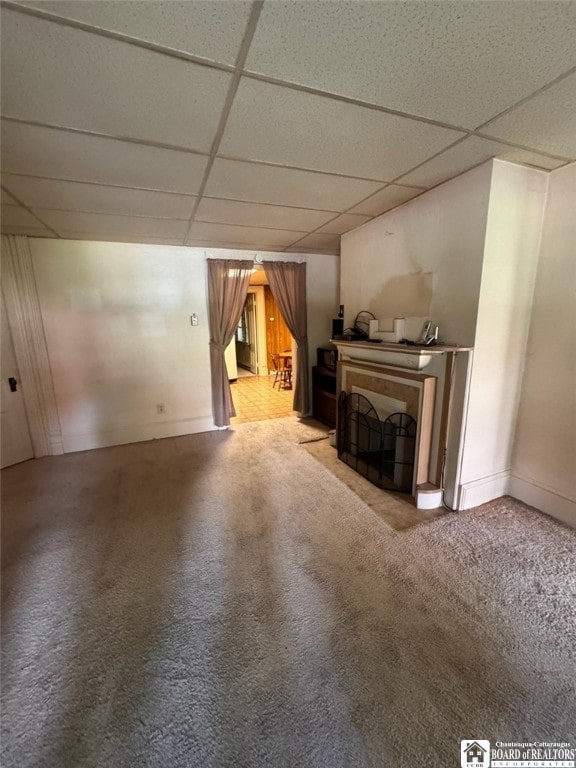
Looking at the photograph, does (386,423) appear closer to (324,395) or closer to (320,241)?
(324,395)

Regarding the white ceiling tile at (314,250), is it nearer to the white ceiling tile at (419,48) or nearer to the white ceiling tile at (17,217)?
the white ceiling tile at (17,217)

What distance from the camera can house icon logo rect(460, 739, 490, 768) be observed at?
101 cm

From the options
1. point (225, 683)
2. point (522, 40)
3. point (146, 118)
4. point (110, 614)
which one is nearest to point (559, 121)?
point (522, 40)

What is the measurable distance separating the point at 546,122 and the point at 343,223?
1.67 m

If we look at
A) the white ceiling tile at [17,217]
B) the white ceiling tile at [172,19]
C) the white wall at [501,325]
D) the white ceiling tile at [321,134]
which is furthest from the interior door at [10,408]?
the white wall at [501,325]

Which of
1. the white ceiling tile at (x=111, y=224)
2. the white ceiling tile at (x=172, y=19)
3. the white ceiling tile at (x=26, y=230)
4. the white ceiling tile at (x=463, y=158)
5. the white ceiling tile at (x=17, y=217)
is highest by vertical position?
the white ceiling tile at (x=463, y=158)

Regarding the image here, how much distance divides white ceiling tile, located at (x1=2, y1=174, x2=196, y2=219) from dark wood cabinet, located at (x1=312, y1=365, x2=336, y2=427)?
2.49m

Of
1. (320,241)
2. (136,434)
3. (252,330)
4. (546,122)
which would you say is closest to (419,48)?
(546,122)

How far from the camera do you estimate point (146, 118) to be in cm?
136

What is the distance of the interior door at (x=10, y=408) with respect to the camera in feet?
10.1

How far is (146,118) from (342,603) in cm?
248

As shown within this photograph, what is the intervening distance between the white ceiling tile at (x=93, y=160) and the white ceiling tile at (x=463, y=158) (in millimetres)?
1350

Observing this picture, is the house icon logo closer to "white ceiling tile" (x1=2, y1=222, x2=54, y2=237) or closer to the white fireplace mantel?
the white fireplace mantel

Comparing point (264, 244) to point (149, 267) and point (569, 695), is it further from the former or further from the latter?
point (569, 695)
